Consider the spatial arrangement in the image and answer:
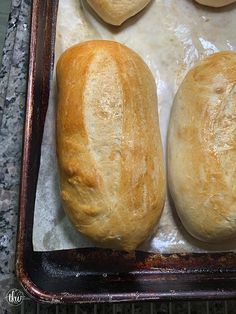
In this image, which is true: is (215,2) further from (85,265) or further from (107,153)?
(85,265)

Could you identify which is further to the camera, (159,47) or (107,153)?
(159,47)

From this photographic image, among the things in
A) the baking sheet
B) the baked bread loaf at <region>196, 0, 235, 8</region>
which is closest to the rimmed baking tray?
the baking sheet

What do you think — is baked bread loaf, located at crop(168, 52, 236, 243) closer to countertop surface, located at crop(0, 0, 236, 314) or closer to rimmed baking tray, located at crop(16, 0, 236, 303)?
rimmed baking tray, located at crop(16, 0, 236, 303)

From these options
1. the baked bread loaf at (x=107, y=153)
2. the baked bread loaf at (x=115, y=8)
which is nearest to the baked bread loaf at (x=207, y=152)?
the baked bread loaf at (x=107, y=153)

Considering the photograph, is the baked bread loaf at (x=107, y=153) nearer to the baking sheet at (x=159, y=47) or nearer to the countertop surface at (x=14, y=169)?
the baking sheet at (x=159, y=47)

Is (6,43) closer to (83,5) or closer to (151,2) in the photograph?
(83,5)

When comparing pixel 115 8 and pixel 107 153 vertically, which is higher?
pixel 115 8

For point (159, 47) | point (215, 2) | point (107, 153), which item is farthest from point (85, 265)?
point (215, 2)
